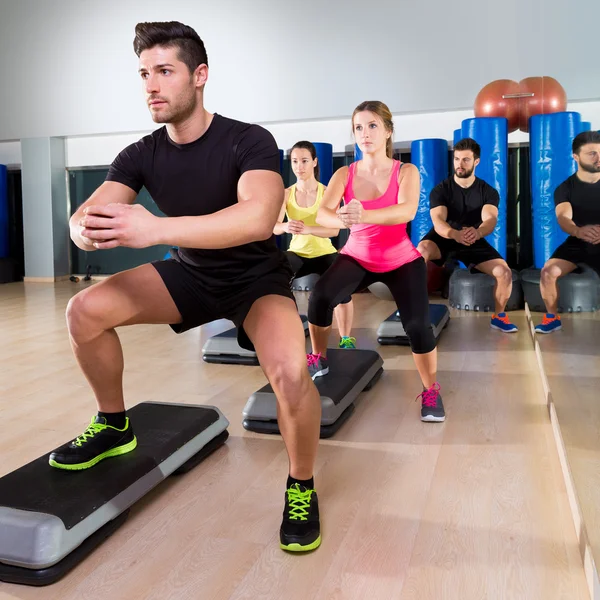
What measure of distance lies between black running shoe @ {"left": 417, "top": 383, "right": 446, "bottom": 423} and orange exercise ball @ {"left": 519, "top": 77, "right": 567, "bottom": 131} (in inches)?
49.0

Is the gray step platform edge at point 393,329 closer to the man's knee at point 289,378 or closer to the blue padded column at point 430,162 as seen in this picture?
the blue padded column at point 430,162

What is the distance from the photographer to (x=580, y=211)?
2.32 m

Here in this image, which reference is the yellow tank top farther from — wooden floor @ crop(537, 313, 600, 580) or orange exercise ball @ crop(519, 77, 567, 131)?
wooden floor @ crop(537, 313, 600, 580)

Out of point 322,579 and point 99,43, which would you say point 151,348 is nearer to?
point 322,579

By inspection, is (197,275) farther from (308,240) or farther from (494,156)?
(494,156)

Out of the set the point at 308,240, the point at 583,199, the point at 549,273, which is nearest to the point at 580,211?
the point at 583,199

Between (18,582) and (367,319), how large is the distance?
12.6 feet

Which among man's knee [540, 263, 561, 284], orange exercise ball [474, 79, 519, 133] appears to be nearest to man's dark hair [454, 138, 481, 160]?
orange exercise ball [474, 79, 519, 133]

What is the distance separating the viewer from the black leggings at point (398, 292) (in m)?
2.69

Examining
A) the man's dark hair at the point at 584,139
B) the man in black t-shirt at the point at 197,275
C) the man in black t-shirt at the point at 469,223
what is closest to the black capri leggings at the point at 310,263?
the man in black t-shirt at the point at 469,223

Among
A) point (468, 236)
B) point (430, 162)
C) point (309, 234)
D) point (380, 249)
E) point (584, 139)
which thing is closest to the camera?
point (584, 139)

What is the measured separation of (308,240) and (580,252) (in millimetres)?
2114

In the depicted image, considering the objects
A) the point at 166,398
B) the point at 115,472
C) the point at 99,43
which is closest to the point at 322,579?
the point at 115,472

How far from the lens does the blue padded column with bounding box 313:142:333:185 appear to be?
6.80 meters
